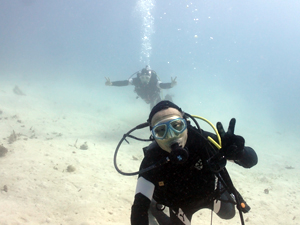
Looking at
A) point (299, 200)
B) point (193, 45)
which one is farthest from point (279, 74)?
point (299, 200)

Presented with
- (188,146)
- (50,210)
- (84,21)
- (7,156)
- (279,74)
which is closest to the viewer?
(188,146)

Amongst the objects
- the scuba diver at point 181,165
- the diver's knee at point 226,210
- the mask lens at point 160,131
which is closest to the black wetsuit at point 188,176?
the scuba diver at point 181,165

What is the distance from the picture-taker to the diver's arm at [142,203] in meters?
2.18

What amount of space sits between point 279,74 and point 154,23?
114 meters

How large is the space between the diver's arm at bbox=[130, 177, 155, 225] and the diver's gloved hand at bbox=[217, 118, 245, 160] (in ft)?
3.89

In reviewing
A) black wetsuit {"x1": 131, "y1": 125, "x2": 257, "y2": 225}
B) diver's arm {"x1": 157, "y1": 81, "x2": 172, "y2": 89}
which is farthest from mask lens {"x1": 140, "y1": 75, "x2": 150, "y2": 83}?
black wetsuit {"x1": 131, "y1": 125, "x2": 257, "y2": 225}

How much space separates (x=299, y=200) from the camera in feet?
20.9

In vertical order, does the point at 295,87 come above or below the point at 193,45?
below

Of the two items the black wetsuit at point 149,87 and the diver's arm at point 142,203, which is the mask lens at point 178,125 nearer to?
the diver's arm at point 142,203

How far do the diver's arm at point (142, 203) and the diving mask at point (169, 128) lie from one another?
0.74 m

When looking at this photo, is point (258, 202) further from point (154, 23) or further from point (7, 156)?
point (154, 23)

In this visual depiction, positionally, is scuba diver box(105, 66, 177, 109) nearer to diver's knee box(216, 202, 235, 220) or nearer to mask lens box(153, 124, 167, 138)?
diver's knee box(216, 202, 235, 220)

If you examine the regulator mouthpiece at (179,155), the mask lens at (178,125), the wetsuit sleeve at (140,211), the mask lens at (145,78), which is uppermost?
the mask lens at (178,125)

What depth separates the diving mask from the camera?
7.52 ft
